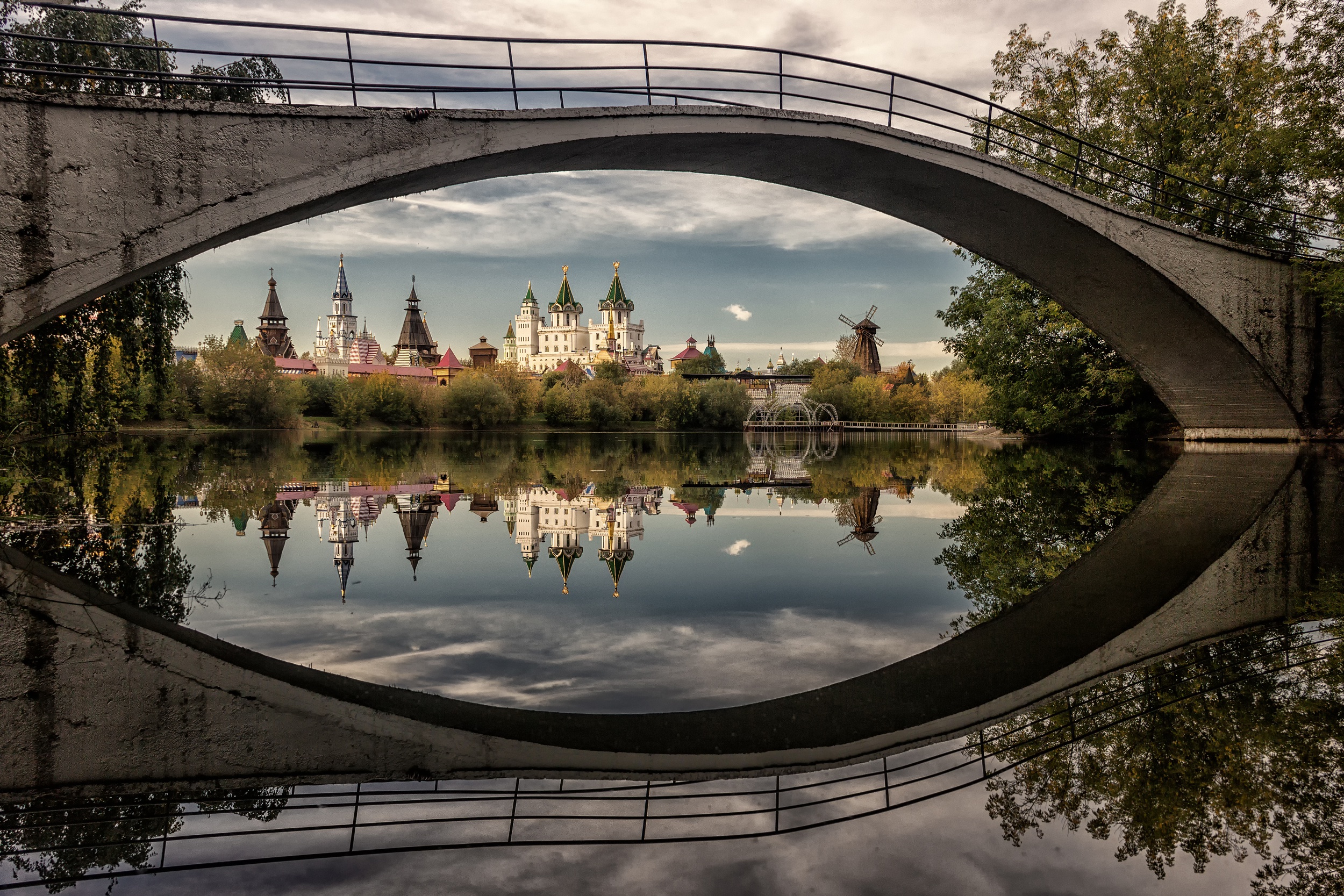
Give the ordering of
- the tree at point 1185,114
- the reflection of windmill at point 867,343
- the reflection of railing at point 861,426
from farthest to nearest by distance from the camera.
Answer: the reflection of windmill at point 867,343 < the reflection of railing at point 861,426 < the tree at point 1185,114

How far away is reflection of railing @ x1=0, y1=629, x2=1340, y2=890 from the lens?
8.30ft

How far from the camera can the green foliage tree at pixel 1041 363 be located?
27016 millimetres

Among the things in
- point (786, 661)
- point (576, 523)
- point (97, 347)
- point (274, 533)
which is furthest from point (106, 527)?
point (786, 661)

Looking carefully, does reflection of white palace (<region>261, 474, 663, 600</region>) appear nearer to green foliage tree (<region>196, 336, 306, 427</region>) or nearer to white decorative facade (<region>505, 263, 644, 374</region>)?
green foliage tree (<region>196, 336, 306, 427</region>)

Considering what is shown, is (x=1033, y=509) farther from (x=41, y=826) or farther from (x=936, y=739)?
(x=41, y=826)

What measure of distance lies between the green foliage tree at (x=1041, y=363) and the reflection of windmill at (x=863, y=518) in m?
15.5

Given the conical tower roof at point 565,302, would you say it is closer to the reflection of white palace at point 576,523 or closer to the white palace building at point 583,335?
the white palace building at point 583,335

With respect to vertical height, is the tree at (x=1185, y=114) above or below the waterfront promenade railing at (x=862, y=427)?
above

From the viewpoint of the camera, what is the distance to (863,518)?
33.7ft

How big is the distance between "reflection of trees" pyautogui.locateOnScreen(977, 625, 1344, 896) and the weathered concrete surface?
0.29m

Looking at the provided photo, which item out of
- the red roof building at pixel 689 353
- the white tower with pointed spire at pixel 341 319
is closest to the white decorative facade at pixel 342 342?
the white tower with pointed spire at pixel 341 319

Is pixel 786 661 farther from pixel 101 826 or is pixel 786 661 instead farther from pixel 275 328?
pixel 275 328

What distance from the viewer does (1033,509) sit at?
34.1ft

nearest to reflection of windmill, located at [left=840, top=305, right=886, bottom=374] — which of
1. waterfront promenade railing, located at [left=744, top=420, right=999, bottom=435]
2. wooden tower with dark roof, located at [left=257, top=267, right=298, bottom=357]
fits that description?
waterfront promenade railing, located at [left=744, top=420, right=999, bottom=435]
